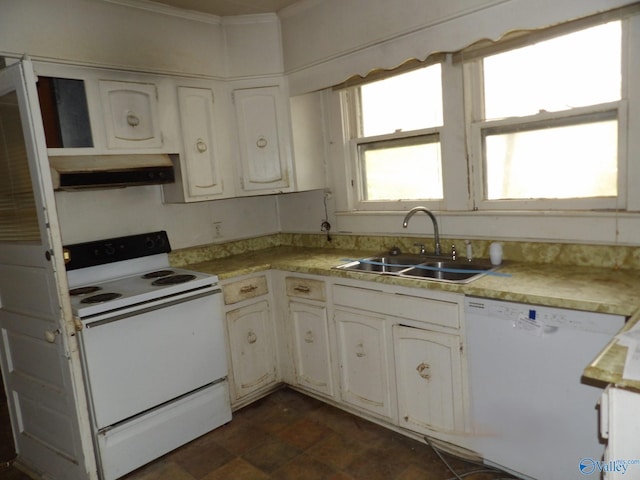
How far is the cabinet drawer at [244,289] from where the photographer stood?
2.75m

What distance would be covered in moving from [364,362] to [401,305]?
1.52ft

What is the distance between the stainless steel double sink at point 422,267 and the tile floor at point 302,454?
883 mm

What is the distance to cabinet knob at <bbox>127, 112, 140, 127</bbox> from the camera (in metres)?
2.58

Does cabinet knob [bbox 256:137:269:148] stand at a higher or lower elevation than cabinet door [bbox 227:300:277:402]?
higher

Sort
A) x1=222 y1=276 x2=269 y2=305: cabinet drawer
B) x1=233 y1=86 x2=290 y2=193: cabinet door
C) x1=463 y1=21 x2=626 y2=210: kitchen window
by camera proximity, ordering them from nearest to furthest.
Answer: x1=463 y1=21 x2=626 y2=210: kitchen window
x1=222 y1=276 x2=269 y2=305: cabinet drawer
x1=233 y1=86 x2=290 y2=193: cabinet door

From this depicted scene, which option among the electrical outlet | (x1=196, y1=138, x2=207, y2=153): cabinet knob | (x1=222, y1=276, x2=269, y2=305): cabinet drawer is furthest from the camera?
the electrical outlet

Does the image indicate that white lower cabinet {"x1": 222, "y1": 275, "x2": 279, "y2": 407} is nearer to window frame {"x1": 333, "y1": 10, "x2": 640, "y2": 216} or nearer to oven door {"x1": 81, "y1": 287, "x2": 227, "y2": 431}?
oven door {"x1": 81, "y1": 287, "x2": 227, "y2": 431}

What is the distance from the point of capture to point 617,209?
6.67 feet

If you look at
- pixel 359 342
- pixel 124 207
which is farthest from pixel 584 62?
pixel 124 207

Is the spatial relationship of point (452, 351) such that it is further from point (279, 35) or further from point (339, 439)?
point (279, 35)

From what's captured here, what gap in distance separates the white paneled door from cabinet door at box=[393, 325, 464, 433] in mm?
1534

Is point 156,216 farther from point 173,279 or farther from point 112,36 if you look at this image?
point 112,36

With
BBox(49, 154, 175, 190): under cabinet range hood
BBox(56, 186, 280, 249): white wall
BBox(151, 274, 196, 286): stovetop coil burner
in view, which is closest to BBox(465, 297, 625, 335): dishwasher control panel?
BBox(151, 274, 196, 286): stovetop coil burner

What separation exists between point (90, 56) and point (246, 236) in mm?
1585
